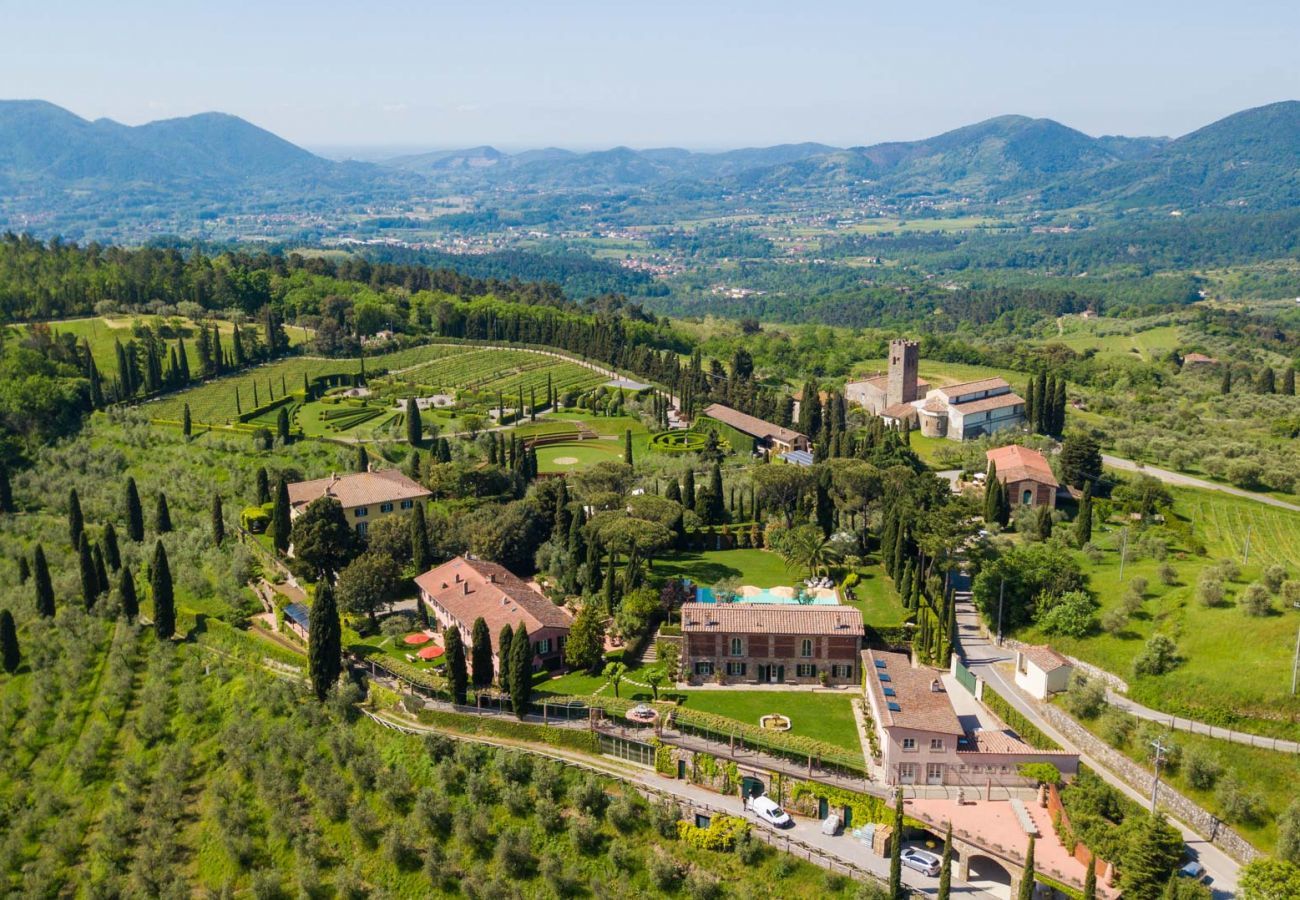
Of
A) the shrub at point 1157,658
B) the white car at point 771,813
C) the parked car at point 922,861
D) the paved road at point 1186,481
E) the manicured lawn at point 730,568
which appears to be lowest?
the parked car at point 922,861

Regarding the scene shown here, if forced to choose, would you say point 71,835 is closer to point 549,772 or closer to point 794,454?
point 549,772

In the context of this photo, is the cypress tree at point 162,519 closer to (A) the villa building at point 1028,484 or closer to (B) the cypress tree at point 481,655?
(B) the cypress tree at point 481,655

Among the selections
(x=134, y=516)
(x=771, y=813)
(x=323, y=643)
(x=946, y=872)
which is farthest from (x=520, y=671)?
(x=134, y=516)

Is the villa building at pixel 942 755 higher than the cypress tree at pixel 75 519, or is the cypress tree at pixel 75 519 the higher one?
the cypress tree at pixel 75 519

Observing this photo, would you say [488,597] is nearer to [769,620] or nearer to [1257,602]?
[769,620]

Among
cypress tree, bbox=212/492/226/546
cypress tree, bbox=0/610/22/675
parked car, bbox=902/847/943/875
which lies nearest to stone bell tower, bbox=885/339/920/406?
cypress tree, bbox=212/492/226/546

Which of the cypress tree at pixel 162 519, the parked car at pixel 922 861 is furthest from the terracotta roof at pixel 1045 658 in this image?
the cypress tree at pixel 162 519
